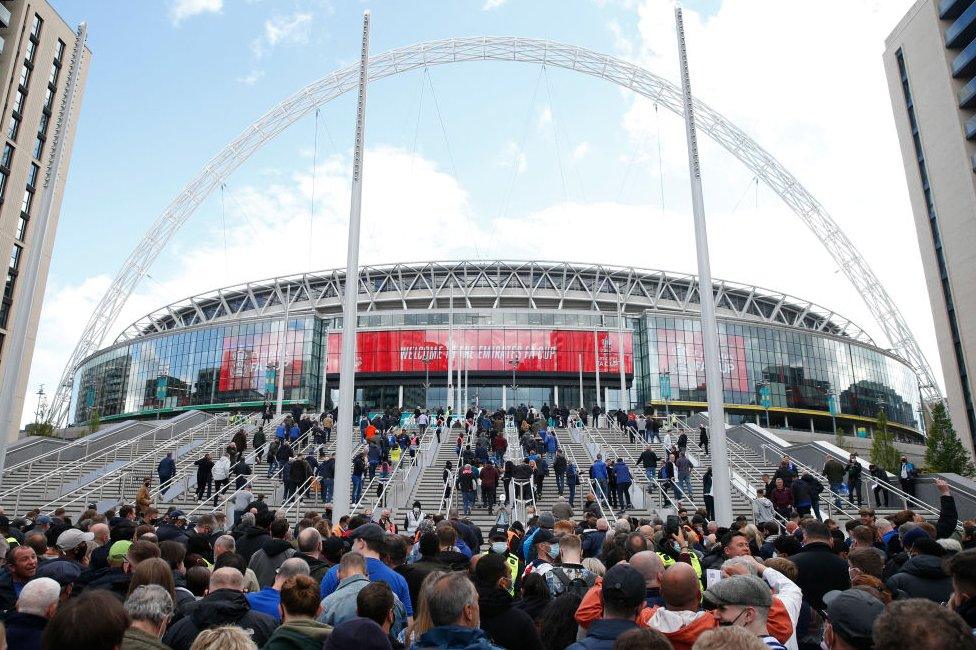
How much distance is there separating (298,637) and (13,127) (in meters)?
68.0

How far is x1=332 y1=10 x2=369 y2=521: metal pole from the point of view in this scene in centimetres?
1602

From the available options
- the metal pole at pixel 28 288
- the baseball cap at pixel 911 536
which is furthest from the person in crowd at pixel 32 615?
the metal pole at pixel 28 288

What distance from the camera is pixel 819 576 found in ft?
21.7

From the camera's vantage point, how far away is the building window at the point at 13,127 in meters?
57.5

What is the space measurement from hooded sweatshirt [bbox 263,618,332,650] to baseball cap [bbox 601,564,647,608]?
179 cm

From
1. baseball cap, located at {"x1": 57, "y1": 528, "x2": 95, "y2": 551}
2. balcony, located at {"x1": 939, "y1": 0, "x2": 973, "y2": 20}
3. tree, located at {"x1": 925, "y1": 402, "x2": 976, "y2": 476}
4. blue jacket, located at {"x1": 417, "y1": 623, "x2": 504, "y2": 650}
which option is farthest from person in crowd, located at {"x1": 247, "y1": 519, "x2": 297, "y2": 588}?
balcony, located at {"x1": 939, "y1": 0, "x2": 973, "y2": 20}

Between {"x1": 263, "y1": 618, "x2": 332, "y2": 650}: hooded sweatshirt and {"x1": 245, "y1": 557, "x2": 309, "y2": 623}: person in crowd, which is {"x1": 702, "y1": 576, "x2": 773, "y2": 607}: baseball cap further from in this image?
{"x1": 245, "y1": 557, "x2": 309, "y2": 623}: person in crowd

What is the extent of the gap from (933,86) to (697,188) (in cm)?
4813

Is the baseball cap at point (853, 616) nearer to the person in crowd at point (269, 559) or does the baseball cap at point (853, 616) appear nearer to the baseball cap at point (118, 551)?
the person in crowd at point (269, 559)

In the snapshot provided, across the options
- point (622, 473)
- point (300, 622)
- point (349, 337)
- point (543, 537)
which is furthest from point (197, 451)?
point (300, 622)

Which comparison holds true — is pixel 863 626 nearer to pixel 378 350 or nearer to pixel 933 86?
pixel 933 86

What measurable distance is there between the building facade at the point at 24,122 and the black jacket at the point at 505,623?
61.5 meters

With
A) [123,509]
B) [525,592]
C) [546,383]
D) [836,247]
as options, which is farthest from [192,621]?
[836,247]

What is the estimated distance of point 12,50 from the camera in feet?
185
